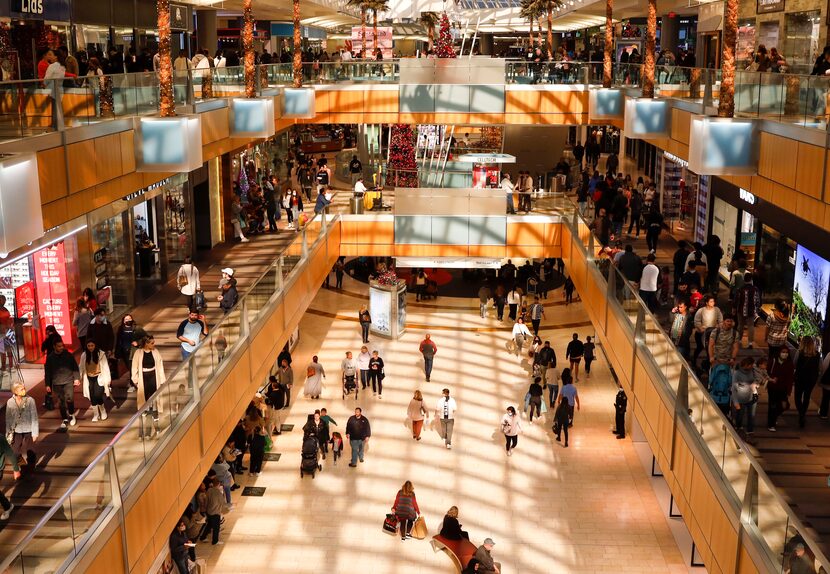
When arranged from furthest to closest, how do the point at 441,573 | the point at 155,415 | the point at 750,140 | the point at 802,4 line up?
the point at 802,4 → the point at 441,573 → the point at 750,140 → the point at 155,415

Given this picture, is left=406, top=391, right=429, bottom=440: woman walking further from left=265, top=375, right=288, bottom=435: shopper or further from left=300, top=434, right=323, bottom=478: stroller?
left=265, top=375, right=288, bottom=435: shopper

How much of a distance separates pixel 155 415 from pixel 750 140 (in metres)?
9.83

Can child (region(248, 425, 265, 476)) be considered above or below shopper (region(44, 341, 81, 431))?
below

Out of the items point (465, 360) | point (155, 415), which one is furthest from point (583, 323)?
point (155, 415)

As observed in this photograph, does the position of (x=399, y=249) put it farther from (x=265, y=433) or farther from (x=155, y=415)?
(x=155, y=415)

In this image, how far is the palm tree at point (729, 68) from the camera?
53.0ft

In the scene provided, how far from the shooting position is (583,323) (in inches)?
1320

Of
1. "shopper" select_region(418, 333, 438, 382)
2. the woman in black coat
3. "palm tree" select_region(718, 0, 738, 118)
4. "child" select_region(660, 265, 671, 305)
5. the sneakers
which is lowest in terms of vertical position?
the woman in black coat

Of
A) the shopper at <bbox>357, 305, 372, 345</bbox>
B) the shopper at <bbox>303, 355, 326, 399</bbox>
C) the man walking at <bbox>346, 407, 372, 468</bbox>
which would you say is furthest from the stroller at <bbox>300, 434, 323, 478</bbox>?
the shopper at <bbox>357, 305, 372, 345</bbox>

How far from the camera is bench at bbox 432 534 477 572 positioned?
1708cm

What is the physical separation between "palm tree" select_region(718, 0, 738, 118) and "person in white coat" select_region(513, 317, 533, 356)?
14.7 m

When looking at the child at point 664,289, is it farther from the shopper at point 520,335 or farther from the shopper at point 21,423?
the shopper at point 21,423

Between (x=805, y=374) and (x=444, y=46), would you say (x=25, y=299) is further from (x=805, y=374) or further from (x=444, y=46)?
(x=444, y=46)

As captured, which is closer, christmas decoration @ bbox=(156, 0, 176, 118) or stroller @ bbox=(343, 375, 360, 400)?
christmas decoration @ bbox=(156, 0, 176, 118)
